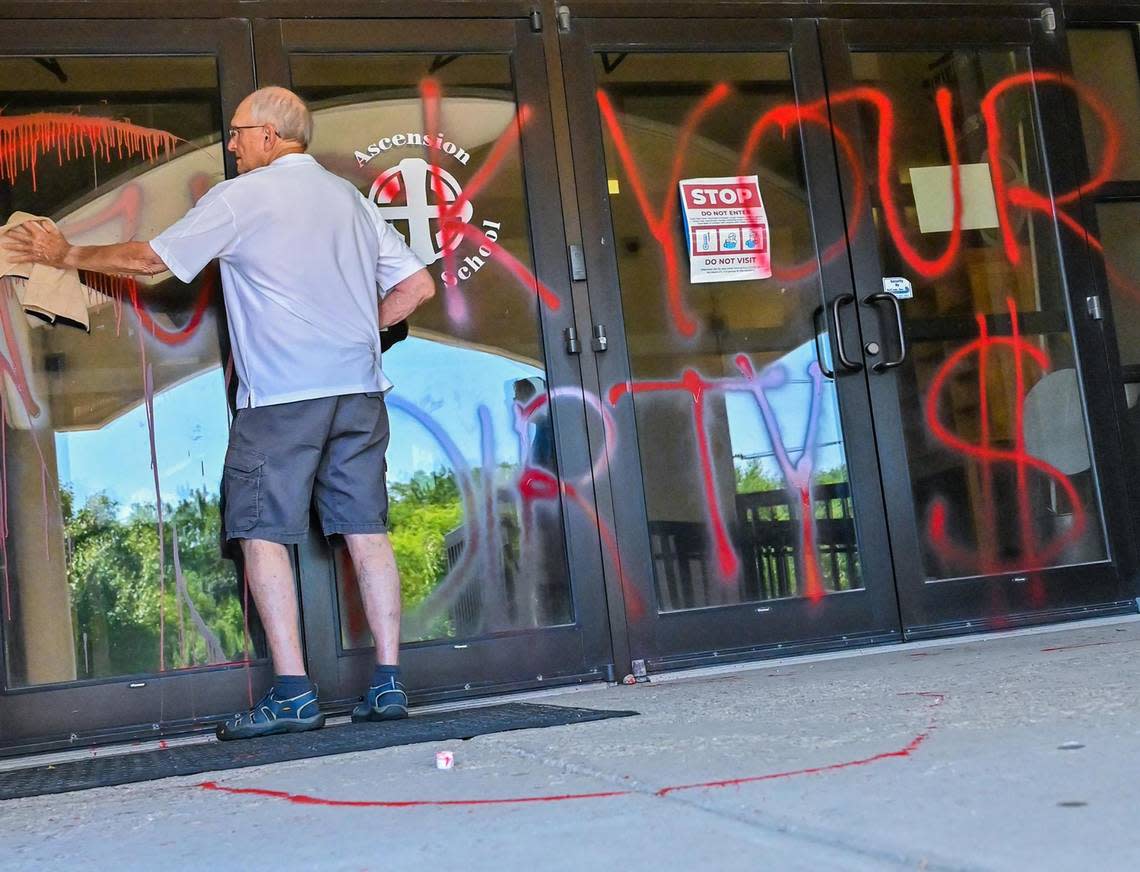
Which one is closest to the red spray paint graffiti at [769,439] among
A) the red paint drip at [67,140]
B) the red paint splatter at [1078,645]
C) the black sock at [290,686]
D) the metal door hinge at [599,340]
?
the metal door hinge at [599,340]

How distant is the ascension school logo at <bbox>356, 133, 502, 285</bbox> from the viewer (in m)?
3.83

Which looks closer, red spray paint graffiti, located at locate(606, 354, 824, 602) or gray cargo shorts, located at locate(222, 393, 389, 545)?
gray cargo shorts, located at locate(222, 393, 389, 545)

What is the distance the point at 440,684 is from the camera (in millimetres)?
3643

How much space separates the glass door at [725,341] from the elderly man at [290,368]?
80 centimetres

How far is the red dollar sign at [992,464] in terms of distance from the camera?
4.15 meters

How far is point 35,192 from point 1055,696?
2.81 meters

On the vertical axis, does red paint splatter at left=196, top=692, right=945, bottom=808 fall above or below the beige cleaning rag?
below

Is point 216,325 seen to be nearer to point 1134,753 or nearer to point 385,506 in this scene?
point 385,506

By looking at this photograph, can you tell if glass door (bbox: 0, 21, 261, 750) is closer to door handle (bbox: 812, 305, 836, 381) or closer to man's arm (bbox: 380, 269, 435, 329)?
man's arm (bbox: 380, 269, 435, 329)

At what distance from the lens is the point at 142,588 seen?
352 centimetres

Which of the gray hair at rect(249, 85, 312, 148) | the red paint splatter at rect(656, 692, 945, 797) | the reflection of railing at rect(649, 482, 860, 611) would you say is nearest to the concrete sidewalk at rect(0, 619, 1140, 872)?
the red paint splatter at rect(656, 692, 945, 797)

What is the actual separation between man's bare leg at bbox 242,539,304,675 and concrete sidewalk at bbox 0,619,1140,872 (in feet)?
2.06

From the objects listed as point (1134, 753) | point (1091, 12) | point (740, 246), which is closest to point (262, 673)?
point (740, 246)

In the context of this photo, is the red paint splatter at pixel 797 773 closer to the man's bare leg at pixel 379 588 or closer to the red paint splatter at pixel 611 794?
the red paint splatter at pixel 611 794
